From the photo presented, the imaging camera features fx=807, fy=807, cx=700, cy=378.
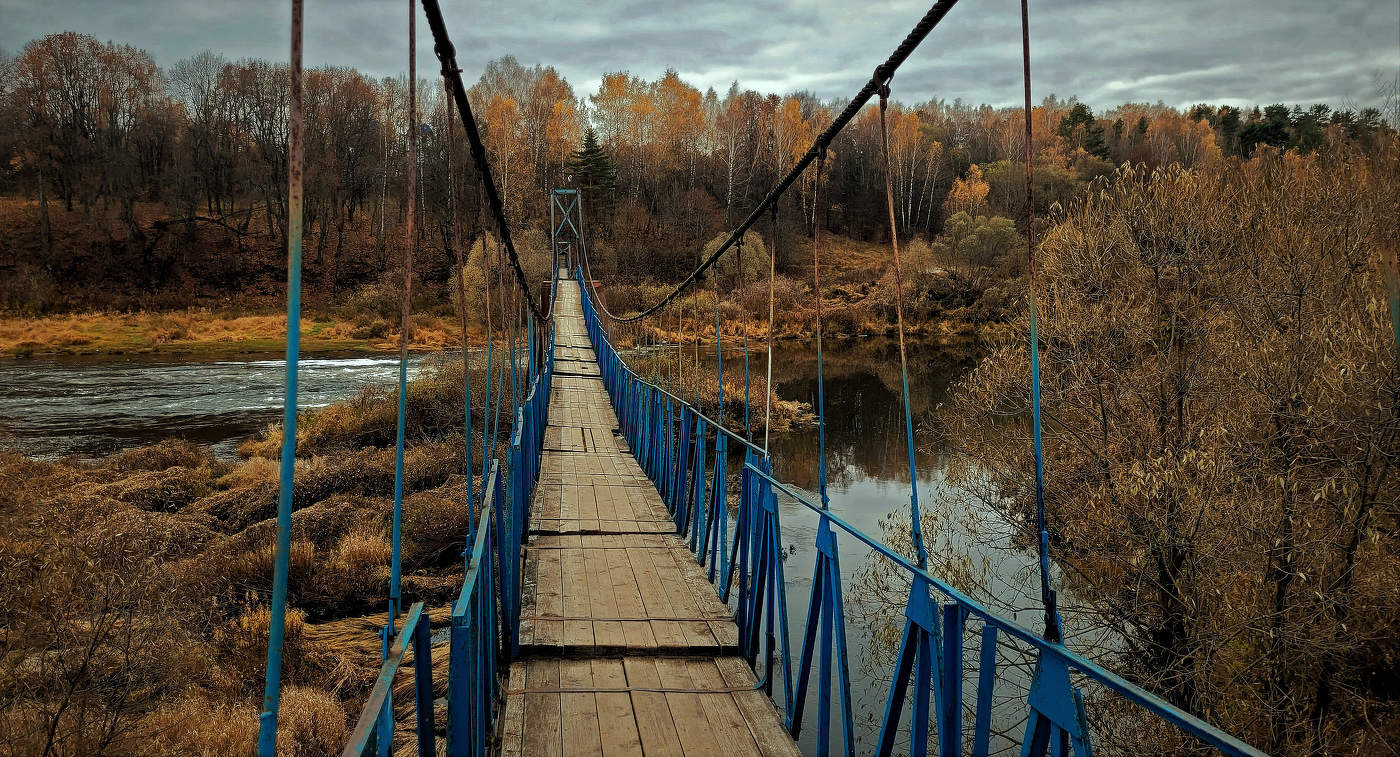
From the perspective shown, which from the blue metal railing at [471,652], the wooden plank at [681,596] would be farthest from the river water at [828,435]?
the blue metal railing at [471,652]

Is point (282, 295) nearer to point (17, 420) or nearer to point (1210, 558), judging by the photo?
point (17, 420)

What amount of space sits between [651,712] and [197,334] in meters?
25.1

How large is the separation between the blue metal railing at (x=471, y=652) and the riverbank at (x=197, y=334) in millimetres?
19595

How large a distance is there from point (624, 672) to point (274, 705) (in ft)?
6.58

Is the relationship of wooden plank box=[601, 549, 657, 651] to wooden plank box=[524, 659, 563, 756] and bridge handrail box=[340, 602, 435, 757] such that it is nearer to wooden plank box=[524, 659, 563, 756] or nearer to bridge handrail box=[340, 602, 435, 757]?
wooden plank box=[524, 659, 563, 756]

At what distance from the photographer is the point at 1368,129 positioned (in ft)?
3.91

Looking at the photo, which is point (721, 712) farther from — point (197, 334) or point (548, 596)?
point (197, 334)

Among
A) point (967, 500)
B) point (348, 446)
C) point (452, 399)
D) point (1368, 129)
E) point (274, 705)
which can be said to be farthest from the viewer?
point (452, 399)

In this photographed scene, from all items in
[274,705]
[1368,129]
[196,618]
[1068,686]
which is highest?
[1368,129]

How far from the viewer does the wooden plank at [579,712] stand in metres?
2.25

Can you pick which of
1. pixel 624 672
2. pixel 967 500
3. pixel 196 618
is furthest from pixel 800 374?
pixel 624 672

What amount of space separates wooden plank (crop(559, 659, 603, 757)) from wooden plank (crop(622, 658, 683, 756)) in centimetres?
13

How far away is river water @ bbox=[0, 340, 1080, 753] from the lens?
7047mm

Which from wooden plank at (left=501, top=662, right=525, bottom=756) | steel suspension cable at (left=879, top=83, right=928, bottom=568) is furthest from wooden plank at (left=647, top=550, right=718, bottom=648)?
steel suspension cable at (left=879, top=83, right=928, bottom=568)
